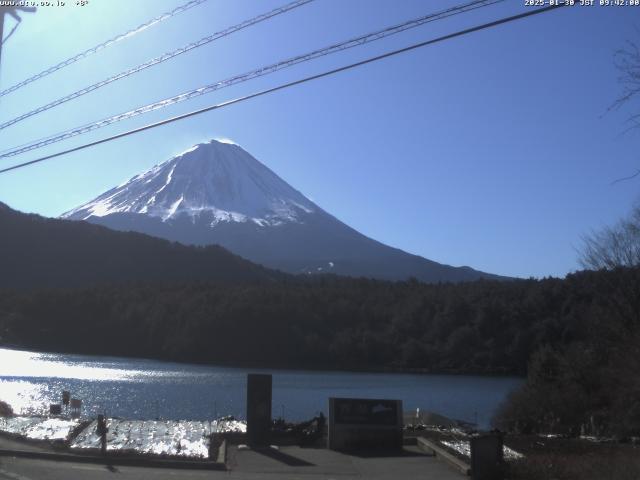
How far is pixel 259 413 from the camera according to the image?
1894 cm

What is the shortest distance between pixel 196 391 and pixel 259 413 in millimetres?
25779

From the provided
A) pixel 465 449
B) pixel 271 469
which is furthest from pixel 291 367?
pixel 271 469

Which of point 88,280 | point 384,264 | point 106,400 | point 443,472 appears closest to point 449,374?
point 106,400

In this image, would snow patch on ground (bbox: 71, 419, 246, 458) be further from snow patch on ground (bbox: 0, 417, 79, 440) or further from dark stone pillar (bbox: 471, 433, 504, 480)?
dark stone pillar (bbox: 471, 433, 504, 480)

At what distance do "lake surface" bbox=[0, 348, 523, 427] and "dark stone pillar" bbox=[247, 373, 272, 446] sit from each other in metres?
8.49

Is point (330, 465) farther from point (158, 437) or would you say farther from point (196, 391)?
point (196, 391)

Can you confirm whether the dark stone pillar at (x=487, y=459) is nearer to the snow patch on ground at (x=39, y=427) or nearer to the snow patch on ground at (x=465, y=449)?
the snow patch on ground at (x=465, y=449)

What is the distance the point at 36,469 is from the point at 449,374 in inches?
2315

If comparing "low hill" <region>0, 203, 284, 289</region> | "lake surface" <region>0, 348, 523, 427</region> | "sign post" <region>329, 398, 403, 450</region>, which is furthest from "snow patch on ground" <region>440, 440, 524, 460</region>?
"low hill" <region>0, 203, 284, 289</region>

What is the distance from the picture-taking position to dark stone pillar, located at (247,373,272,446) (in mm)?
18812

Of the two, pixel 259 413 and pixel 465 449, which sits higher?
pixel 259 413

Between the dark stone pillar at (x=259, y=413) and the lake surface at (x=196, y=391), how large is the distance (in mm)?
8495

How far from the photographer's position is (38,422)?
21.5m

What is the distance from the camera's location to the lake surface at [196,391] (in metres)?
35.4
